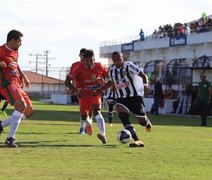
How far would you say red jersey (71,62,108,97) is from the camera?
1348 cm

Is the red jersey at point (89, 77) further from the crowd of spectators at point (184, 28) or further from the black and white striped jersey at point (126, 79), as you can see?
the crowd of spectators at point (184, 28)

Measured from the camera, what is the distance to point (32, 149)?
11164mm

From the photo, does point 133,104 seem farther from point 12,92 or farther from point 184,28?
point 184,28

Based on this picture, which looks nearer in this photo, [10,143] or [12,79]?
[10,143]

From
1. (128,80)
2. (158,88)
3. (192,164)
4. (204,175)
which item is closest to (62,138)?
(128,80)

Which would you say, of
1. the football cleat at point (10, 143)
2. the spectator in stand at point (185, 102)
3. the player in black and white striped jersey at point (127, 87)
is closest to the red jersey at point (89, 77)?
the player in black and white striped jersey at point (127, 87)

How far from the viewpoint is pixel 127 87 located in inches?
508

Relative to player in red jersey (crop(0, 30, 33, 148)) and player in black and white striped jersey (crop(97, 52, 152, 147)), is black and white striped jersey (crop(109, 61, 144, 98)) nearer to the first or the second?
player in black and white striped jersey (crop(97, 52, 152, 147))

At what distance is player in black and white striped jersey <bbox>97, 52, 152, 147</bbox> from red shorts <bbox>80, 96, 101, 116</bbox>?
0.51m

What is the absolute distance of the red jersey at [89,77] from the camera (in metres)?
13.5

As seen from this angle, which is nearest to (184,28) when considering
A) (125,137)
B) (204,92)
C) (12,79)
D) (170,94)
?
(170,94)

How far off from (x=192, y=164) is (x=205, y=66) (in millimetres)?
29301

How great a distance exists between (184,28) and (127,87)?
4313 centimetres

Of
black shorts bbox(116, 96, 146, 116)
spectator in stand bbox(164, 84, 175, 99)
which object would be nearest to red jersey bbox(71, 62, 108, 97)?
black shorts bbox(116, 96, 146, 116)
